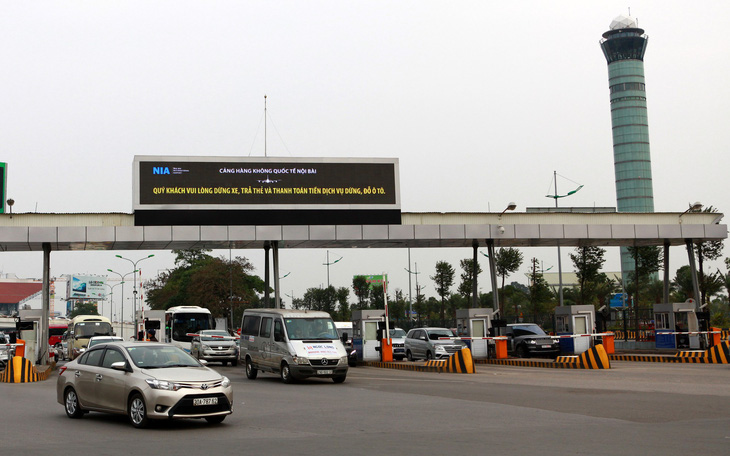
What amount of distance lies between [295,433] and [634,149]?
176 metres

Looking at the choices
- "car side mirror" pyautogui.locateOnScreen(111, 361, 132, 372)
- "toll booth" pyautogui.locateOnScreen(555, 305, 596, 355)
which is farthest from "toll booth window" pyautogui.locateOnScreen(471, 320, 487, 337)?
"car side mirror" pyautogui.locateOnScreen(111, 361, 132, 372)

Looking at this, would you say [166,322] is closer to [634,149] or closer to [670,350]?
[670,350]

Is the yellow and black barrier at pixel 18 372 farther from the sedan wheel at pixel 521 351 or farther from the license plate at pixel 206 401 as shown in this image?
the sedan wheel at pixel 521 351

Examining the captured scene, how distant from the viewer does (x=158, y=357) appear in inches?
500

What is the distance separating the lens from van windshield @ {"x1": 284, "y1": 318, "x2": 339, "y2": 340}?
21.6 m

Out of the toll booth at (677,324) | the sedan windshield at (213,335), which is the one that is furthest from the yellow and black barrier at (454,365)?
the toll booth at (677,324)

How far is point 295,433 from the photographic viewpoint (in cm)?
1149

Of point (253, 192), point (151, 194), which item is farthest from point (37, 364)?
point (253, 192)

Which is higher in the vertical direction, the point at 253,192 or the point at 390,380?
the point at 253,192

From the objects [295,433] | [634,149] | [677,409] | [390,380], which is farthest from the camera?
[634,149]

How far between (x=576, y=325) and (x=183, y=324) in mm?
18533

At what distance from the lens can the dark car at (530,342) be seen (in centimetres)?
3266

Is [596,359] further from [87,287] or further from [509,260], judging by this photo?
[87,287]

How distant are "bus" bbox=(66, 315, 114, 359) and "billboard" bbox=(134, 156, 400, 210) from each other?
11.4 metres
